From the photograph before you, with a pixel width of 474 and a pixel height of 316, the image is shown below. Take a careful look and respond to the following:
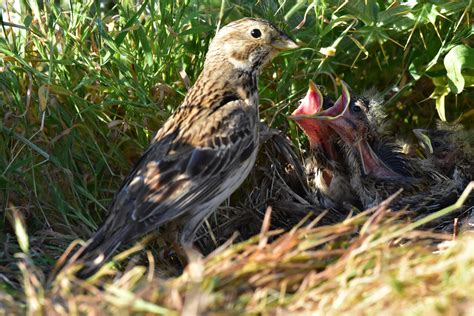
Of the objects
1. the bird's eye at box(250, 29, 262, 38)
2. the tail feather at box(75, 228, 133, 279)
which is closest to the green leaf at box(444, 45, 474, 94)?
the bird's eye at box(250, 29, 262, 38)

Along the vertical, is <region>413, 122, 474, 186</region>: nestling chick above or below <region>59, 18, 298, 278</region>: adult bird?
below

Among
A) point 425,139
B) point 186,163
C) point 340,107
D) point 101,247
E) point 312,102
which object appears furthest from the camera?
point 425,139

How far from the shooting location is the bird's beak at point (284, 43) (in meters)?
4.31

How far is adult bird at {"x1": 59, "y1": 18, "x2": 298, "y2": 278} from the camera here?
147 inches

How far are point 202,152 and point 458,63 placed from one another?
1.39m

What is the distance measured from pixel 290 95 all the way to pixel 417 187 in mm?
820

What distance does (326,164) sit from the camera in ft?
15.9

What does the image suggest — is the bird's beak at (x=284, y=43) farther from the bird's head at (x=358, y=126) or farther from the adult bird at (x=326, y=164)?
the bird's head at (x=358, y=126)

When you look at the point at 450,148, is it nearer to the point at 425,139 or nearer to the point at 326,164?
the point at 425,139

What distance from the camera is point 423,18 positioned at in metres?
4.48

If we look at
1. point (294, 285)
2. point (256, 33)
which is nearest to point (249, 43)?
point (256, 33)

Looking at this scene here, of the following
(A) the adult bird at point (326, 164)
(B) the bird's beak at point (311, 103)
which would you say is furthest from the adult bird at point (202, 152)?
(A) the adult bird at point (326, 164)

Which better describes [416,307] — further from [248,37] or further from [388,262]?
[248,37]

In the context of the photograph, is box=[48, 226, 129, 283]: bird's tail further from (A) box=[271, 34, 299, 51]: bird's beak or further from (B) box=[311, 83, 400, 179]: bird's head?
(B) box=[311, 83, 400, 179]: bird's head
